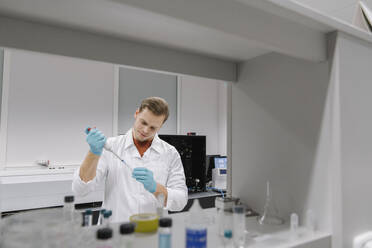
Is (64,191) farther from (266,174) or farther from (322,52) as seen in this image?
(322,52)

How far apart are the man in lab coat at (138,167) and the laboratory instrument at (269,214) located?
0.63m

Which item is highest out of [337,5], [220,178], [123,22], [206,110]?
[337,5]

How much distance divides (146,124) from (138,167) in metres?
0.28

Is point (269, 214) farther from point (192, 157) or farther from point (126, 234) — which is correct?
point (192, 157)

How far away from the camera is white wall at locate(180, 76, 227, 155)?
395cm

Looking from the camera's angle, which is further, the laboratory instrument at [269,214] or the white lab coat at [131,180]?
the white lab coat at [131,180]

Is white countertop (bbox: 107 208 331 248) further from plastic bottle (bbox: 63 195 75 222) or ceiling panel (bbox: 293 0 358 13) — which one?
ceiling panel (bbox: 293 0 358 13)

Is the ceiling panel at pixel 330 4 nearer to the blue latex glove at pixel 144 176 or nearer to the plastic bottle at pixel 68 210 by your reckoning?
the blue latex glove at pixel 144 176

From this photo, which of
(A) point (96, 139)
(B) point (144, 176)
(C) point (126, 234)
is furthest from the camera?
(B) point (144, 176)

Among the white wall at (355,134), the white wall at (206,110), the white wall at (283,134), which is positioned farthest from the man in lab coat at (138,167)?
the white wall at (206,110)

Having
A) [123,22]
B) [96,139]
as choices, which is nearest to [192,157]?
[96,139]

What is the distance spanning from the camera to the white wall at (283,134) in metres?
0.72

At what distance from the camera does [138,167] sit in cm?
142

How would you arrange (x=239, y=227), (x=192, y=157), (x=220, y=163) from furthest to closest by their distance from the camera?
(x=220, y=163)
(x=192, y=157)
(x=239, y=227)
